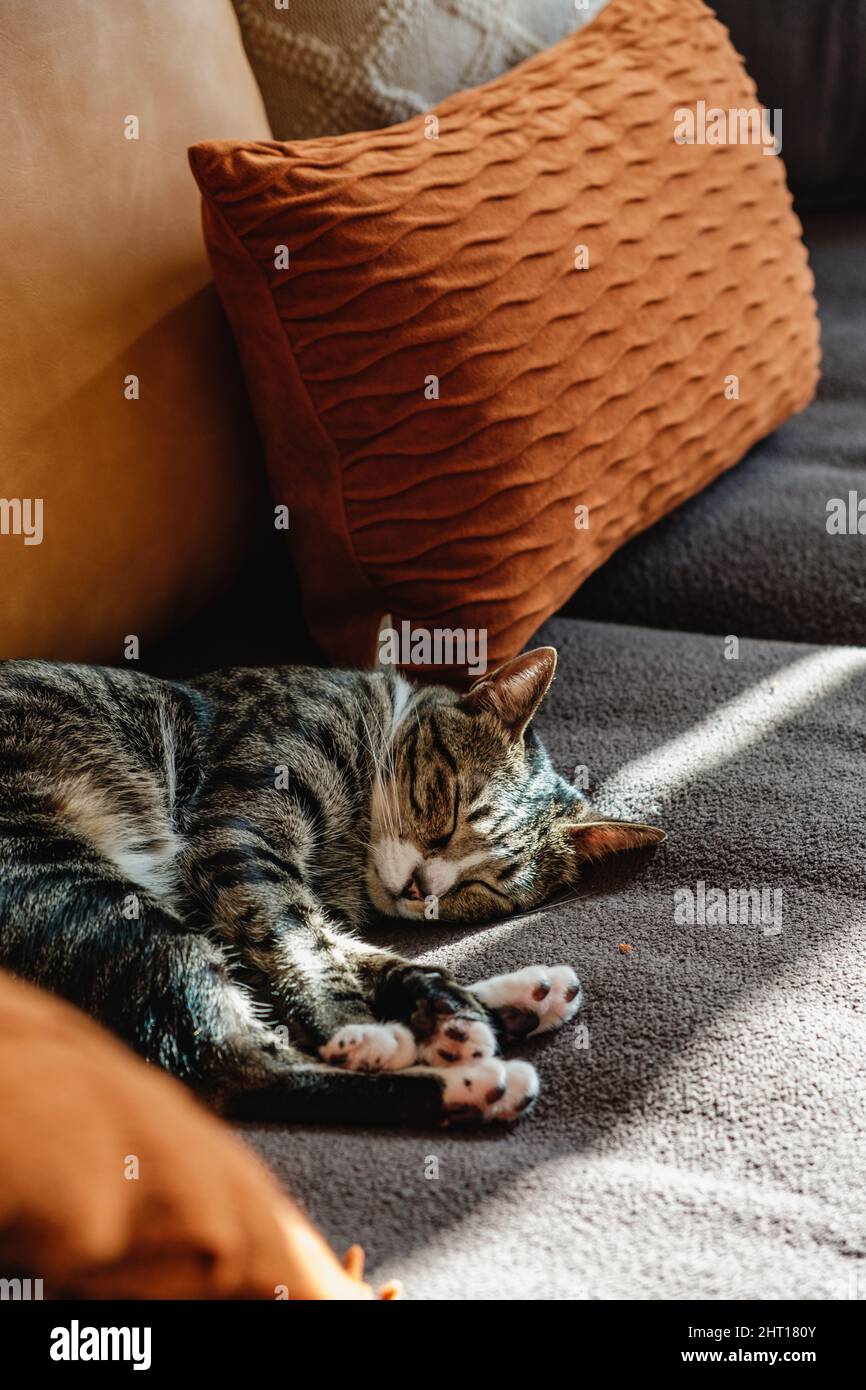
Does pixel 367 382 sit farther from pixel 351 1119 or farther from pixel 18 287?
pixel 351 1119

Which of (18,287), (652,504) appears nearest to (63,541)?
(18,287)

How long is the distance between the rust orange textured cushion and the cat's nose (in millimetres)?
245

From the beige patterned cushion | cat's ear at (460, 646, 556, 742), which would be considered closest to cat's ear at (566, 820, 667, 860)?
cat's ear at (460, 646, 556, 742)

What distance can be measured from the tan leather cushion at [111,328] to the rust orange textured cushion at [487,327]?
0.21ft

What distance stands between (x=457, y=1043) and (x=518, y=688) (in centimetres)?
40

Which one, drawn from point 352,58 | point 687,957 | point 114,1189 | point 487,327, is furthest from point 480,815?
point 352,58

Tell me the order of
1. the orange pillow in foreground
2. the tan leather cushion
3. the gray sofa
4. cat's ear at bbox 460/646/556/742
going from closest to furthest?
1. the orange pillow in foreground
2. the gray sofa
3. the tan leather cushion
4. cat's ear at bbox 460/646/556/742

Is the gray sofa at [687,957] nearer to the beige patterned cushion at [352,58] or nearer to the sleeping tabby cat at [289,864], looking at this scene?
the sleeping tabby cat at [289,864]

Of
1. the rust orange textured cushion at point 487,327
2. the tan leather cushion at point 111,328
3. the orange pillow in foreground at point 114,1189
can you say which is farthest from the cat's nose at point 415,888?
the orange pillow in foreground at point 114,1189

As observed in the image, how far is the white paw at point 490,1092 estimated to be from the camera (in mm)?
765

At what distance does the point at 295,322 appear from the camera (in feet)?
3.38

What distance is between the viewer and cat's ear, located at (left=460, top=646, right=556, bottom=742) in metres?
1.12

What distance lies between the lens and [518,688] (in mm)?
1131

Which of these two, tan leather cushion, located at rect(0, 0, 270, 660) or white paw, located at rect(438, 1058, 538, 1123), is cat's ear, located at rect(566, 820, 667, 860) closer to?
white paw, located at rect(438, 1058, 538, 1123)
